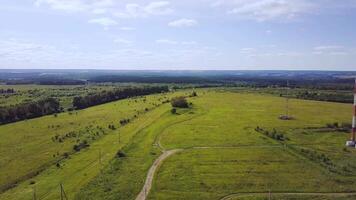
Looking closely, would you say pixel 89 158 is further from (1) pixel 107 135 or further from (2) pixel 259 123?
(2) pixel 259 123

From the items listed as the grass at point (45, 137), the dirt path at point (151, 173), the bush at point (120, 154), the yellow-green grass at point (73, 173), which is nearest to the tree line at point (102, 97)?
the grass at point (45, 137)

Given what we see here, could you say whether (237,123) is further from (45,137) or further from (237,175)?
(45,137)

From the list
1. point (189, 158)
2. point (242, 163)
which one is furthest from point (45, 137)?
point (242, 163)

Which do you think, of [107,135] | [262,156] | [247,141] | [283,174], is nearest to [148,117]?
[107,135]

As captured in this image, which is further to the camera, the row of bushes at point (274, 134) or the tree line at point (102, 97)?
the tree line at point (102, 97)

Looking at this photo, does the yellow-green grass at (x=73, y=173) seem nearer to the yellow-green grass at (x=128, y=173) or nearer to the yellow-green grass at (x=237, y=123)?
the yellow-green grass at (x=128, y=173)

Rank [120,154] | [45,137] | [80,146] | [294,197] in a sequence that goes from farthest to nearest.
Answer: [45,137] → [80,146] → [120,154] → [294,197]

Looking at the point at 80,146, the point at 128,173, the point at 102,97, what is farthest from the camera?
the point at 102,97
